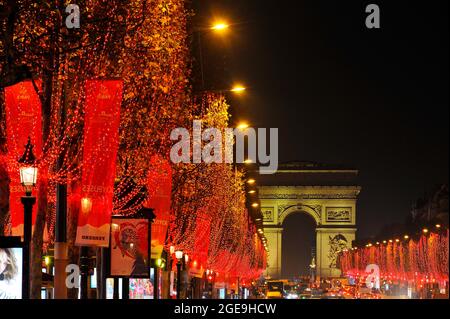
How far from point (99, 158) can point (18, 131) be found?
1948 millimetres

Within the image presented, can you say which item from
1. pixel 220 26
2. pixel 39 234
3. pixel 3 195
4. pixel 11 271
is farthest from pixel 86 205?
pixel 220 26

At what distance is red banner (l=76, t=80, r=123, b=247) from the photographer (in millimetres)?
25547

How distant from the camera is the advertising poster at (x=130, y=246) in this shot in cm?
2966

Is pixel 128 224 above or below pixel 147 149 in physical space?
below

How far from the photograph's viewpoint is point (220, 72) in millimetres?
68688

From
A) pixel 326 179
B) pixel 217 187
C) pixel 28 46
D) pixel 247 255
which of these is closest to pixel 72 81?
pixel 28 46

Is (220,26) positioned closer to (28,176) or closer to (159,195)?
(159,195)

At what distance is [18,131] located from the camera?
85.7ft

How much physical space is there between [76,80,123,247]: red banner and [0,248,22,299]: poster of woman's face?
6117mm

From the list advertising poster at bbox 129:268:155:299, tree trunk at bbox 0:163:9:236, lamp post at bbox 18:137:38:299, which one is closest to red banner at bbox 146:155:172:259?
advertising poster at bbox 129:268:155:299

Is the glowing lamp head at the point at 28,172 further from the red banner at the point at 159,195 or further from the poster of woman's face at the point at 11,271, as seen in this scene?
the red banner at the point at 159,195

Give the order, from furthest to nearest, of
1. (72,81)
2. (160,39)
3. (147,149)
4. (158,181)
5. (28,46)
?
(158,181), (147,149), (160,39), (72,81), (28,46)
